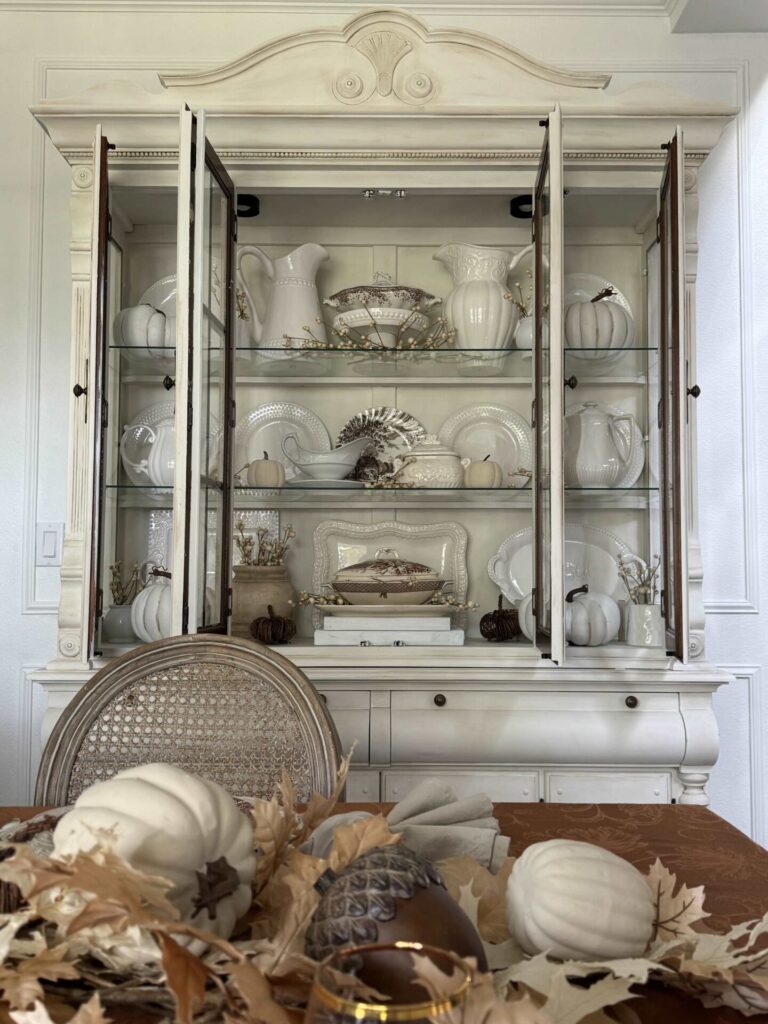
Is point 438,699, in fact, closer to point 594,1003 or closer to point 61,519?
point 61,519

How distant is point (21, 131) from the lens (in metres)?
2.69

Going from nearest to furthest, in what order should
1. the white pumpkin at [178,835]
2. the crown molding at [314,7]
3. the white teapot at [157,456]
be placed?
the white pumpkin at [178,835] < the white teapot at [157,456] < the crown molding at [314,7]

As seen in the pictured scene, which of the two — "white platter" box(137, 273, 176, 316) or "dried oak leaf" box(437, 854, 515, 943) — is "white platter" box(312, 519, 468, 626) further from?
"dried oak leaf" box(437, 854, 515, 943)

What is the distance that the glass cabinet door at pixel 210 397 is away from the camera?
2014 mm

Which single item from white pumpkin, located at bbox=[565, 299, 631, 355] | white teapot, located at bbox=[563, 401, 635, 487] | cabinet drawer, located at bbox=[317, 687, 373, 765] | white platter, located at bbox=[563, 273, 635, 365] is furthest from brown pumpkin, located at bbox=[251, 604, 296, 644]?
white platter, located at bbox=[563, 273, 635, 365]

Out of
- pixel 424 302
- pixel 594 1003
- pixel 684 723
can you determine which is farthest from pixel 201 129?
pixel 594 1003

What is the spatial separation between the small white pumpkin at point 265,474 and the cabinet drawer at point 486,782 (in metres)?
0.81

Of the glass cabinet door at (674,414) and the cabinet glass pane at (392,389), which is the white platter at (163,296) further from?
the glass cabinet door at (674,414)

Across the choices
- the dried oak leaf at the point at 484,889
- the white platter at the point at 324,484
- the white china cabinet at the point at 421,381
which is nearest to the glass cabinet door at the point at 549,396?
the white china cabinet at the point at 421,381

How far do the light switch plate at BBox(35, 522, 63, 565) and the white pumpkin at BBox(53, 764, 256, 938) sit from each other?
217 cm

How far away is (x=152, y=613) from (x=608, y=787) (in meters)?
1.17

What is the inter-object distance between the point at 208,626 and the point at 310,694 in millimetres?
884

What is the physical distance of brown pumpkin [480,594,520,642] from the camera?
238cm

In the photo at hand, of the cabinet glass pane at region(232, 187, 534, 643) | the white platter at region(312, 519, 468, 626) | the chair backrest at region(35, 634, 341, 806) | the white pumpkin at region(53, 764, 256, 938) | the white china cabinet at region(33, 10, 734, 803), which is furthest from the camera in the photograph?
the white platter at region(312, 519, 468, 626)
